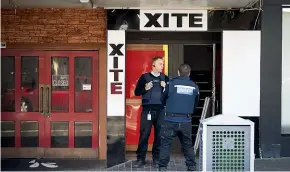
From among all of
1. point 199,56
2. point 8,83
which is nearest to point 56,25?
point 8,83

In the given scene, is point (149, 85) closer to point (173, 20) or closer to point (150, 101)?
point (150, 101)

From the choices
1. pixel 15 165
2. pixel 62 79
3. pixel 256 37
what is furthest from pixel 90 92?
pixel 256 37

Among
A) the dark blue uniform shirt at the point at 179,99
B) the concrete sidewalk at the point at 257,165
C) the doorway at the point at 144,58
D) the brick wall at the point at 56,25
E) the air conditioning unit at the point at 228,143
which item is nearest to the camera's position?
the air conditioning unit at the point at 228,143

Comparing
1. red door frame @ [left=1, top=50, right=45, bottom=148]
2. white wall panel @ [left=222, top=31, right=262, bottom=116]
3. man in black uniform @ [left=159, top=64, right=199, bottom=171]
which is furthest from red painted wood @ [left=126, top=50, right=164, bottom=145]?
man in black uniform @ [left=159, top=64, right=199, bottom=171]

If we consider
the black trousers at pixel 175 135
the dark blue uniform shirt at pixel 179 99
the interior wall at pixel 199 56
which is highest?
the interior wall at pixel 199 56

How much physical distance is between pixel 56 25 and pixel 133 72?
1.79 meters

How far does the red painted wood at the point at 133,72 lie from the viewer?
958 cm

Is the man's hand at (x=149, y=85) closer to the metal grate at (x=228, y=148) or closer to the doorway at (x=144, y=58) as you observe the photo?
the doorway at (x=144, y=58)

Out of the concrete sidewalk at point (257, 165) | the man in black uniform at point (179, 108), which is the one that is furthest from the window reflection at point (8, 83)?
the man in black uniform at point (179, 108)

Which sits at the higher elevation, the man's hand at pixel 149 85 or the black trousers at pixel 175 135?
the man's hand at pixel 149 85

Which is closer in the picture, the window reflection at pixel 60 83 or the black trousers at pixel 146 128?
the black trousers at pixel 146 128

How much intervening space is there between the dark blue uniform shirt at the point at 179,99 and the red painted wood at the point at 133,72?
235 cm

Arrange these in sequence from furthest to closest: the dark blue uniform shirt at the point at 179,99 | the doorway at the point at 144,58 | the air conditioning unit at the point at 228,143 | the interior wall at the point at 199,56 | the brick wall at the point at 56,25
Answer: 1. the interior wall at the point at 199,56
2. the doorway at the point at 144,58
3. the brick wall at the point at 56,25
4. the dark blue uniform shirt at the point at 179,99
5. the air conditioning unit at the point at 228,143

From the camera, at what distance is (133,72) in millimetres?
9609
